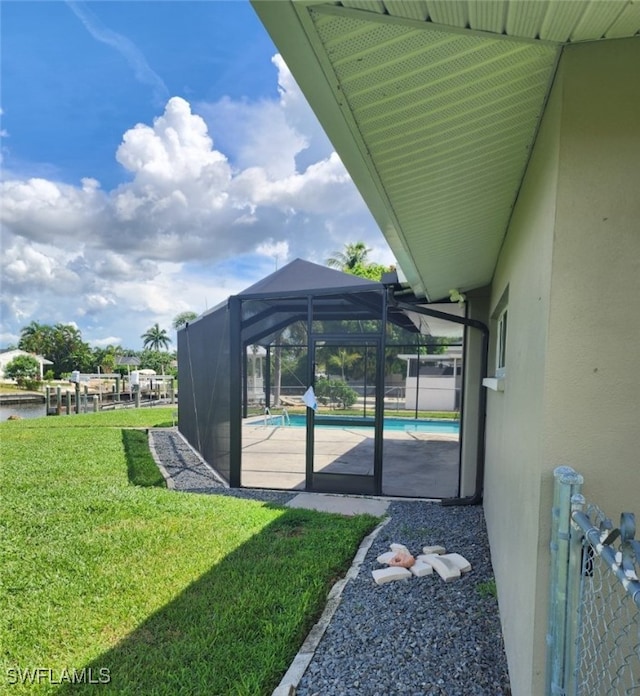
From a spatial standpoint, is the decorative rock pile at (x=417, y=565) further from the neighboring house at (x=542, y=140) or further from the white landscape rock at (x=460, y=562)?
the neighboring house at (x=542, y=140)

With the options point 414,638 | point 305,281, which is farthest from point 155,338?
point 414,638

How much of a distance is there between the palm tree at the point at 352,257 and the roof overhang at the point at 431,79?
95.2 ft

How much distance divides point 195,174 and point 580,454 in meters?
40.1

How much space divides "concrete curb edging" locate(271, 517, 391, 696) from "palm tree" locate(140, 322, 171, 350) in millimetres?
94376

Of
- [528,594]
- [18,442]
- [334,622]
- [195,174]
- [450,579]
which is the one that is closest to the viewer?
[528,594]

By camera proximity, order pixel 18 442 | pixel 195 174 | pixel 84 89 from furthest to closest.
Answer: pixel 195 174, pixel 84 89, pixel 18 442

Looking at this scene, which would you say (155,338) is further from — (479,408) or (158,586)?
(158,586)

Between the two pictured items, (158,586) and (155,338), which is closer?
(158,586)

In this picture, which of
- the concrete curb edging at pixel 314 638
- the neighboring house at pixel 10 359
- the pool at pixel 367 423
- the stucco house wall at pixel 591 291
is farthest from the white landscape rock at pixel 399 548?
the neighboring house at pixel 10 359

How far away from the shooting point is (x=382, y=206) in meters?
2.45

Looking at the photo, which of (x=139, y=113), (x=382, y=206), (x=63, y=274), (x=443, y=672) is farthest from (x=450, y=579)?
(x=63, y=274)

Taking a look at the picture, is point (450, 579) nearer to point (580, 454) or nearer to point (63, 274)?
point (580, 454)

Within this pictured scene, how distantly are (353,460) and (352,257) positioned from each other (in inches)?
1036

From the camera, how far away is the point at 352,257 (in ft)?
103
